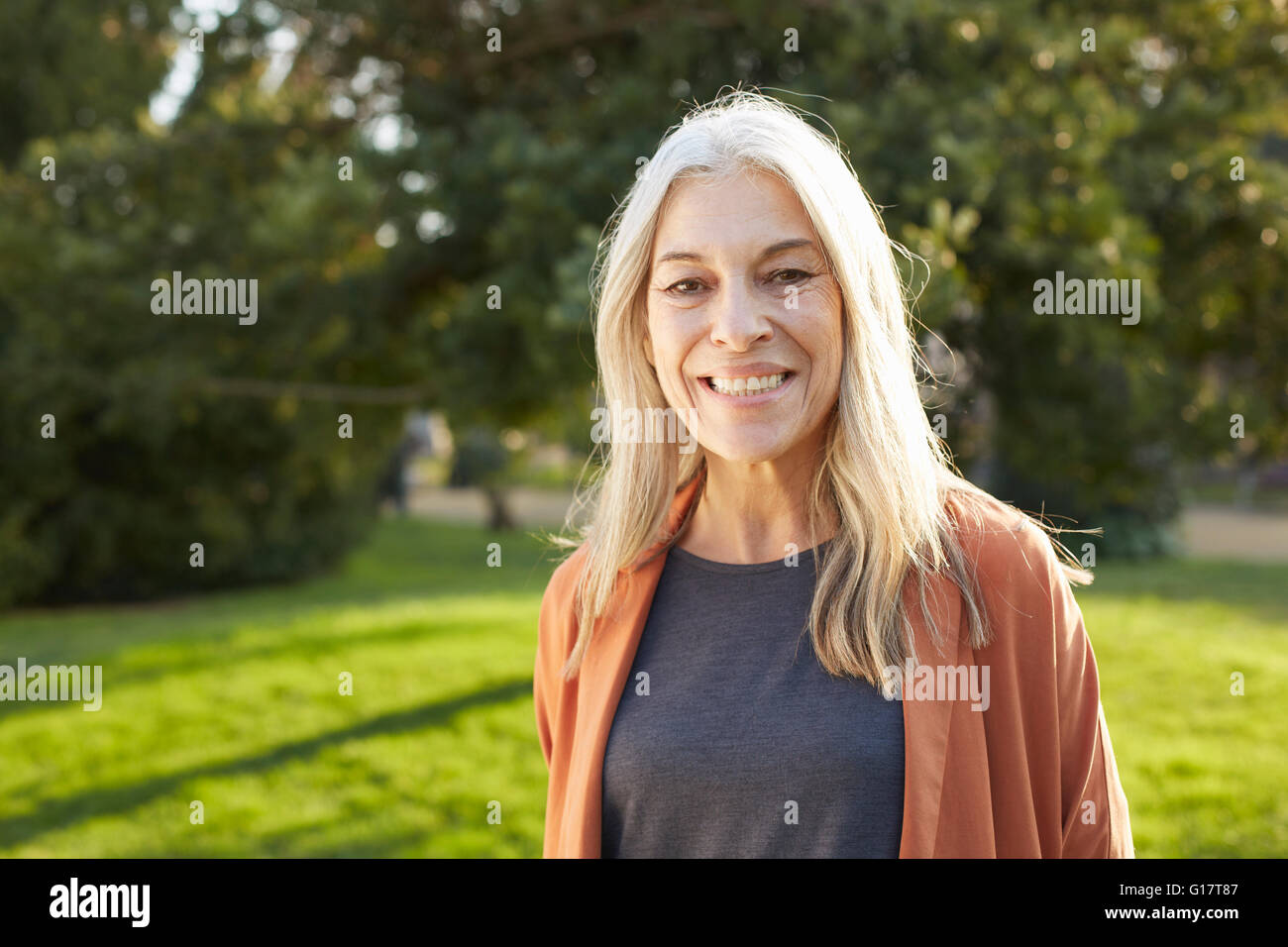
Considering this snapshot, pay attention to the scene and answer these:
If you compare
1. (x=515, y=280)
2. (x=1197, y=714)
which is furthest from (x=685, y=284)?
(x=1197, y=714)

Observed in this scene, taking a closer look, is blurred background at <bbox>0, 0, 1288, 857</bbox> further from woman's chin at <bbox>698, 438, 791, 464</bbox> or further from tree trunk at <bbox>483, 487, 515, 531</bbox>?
tree trunk at <bbox>483, 487, 515, 531</bbox>

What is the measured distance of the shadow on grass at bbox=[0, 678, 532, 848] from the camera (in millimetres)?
5594

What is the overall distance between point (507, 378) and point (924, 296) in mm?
2629

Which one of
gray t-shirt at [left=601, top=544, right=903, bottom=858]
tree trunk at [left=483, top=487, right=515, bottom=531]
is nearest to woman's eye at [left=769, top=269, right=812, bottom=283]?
gray t-shirt at [left=601, top=544, right=903, bottom=858]

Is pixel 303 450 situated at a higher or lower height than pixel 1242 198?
lower

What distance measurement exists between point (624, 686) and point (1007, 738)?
2.23 feet

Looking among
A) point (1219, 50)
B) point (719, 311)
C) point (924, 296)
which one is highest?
point (1219, 50)

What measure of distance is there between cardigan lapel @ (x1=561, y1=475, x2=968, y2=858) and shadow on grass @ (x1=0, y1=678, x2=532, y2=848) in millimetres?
4679

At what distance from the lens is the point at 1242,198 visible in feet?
17.2

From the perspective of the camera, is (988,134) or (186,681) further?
(186,681)

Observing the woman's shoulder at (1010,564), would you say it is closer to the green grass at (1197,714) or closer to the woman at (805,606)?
the woman at (805,606)

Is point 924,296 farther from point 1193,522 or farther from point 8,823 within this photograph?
point 1193,522

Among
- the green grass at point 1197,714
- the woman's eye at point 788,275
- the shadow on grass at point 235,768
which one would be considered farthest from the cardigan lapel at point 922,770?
the shadow on grass at point 235,768

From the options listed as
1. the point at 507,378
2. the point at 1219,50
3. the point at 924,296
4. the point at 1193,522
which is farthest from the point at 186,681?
the point at 1193,522
